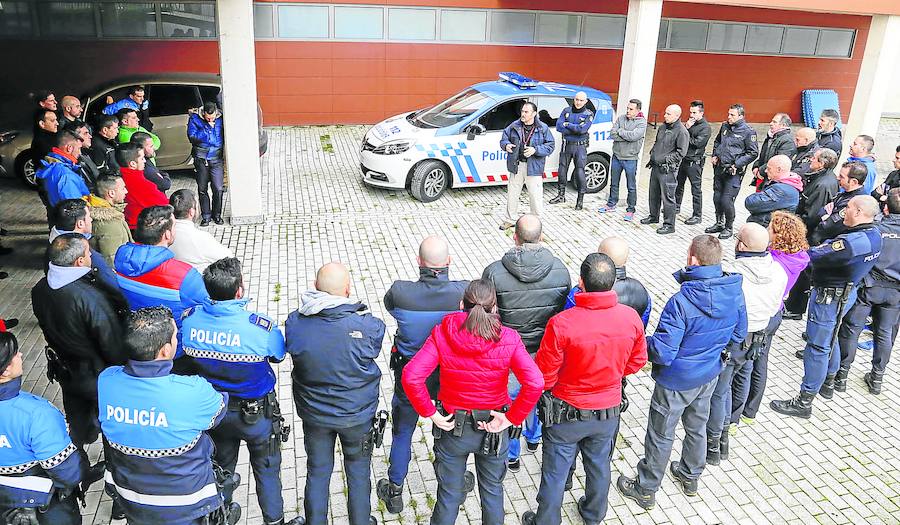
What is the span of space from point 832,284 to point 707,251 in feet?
6.24

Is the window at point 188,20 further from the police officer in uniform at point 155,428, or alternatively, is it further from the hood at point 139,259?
the police officer in uniform at point 155,428

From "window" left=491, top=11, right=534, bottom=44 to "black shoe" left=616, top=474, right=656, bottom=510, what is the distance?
12.5 m

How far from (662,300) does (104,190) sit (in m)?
5.55

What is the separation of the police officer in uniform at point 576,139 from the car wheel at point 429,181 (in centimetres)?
174

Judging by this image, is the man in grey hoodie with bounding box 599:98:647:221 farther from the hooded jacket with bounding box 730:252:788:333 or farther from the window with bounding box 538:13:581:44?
the window with bounding box 538:13:581:44

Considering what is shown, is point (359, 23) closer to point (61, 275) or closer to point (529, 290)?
point (61, 275)

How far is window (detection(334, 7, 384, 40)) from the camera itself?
14.3m

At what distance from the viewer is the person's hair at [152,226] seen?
14.1ft

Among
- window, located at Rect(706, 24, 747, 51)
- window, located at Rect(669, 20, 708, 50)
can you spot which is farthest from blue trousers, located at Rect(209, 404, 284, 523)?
window, located at Rect(706, 24, 747, 51)

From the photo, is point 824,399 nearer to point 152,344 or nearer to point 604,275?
point 604,275

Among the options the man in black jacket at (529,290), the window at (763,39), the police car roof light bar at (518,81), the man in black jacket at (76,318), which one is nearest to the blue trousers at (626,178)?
the police car roof light bar at (518,81)

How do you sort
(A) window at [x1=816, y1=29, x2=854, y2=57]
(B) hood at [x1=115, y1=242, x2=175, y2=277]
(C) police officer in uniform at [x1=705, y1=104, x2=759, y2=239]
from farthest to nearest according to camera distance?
(A) window at [x1=816, y1=29, x2=854, y2=57], (C) police officer in uniform at [x1=705, y1=104, x2=759, y2=239], (B) hood at [x1=115, y1=242, x2=175, y2=277]

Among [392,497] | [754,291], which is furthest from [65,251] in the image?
[754,291]

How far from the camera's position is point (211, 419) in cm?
309
